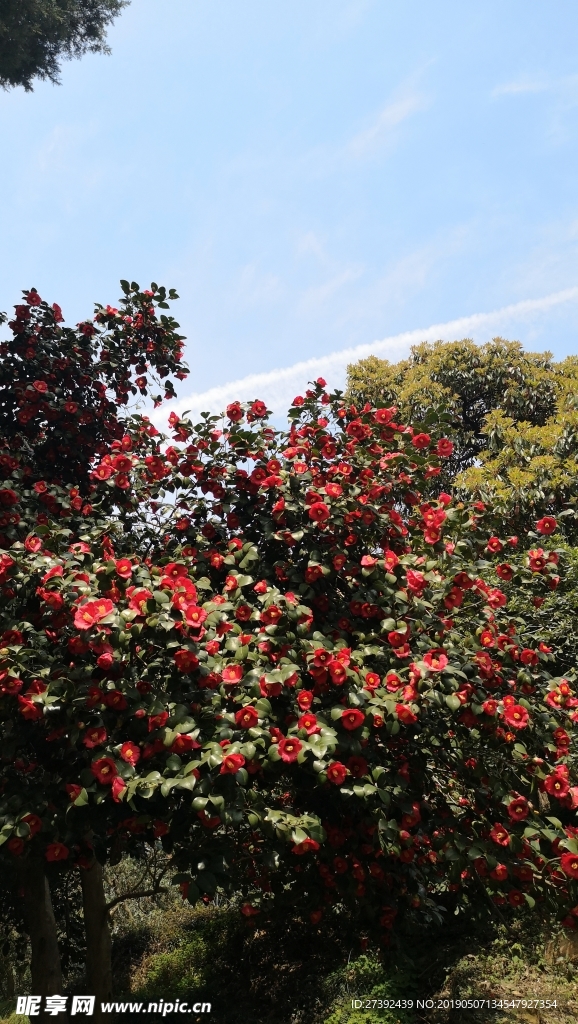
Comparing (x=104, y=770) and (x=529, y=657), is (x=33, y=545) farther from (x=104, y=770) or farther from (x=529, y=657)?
(x=529, y=657)

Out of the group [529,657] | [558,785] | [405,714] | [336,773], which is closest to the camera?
[336,773]

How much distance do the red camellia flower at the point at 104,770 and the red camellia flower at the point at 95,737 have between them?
0.09 m

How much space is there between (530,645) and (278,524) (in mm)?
1643

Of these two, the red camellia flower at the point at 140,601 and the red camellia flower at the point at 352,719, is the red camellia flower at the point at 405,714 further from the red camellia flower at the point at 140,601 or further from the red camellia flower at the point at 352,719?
the red camellia flower at the point at 140,601

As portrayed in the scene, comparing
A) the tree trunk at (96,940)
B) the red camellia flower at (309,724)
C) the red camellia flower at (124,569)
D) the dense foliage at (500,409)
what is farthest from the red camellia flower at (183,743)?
the dense foliage at (500,409)

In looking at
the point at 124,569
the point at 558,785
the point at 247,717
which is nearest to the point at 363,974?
the point at 558,785

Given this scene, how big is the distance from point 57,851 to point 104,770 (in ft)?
2.10

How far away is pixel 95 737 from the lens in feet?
9.17

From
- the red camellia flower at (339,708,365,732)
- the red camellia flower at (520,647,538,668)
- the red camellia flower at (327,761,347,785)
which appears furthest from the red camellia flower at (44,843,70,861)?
the red camellia flower at (520,647,538,668)

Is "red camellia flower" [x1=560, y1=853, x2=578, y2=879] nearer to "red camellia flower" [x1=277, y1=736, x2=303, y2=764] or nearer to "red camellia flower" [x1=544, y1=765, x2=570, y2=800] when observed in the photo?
"red camellia flower" [x1=544, y1=765, x2=570, y2=800]

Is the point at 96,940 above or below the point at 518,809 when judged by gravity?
below

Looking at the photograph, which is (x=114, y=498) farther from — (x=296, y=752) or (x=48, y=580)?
(x=296, y=752)

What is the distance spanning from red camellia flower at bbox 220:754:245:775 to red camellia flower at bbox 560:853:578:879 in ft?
4.99

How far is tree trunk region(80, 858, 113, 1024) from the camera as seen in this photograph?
15.6ft
